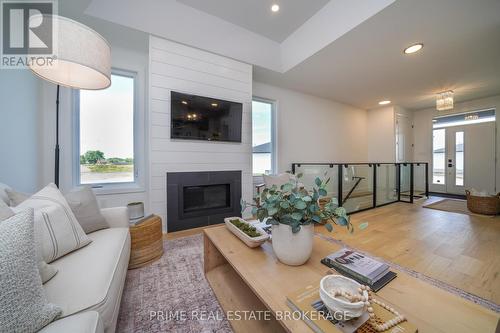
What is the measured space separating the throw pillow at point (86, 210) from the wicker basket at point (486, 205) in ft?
17.8

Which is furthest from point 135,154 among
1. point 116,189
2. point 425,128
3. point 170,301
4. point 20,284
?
point 425,128

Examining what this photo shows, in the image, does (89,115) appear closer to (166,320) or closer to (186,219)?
(186,219)

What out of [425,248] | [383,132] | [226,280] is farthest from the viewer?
[383,132]

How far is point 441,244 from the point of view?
7.07 ft

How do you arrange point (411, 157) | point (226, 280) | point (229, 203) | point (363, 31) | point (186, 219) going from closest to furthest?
point (226, 280)
point (363, 31)
point (186, 219)
point (229, 203)
point (411, 157)

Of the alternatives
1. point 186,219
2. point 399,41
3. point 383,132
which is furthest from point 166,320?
point 383,132

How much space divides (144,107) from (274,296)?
118 inches

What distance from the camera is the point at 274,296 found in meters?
0.79

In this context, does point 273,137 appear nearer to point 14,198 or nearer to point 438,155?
point 14,198

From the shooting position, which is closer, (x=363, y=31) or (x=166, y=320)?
(x=166, y=320)

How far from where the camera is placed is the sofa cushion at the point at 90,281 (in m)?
0.78

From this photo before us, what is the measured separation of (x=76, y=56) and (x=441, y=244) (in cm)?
374

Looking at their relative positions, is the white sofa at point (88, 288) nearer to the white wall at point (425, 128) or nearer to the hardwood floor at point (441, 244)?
the hardwood floor at point (441, 244)

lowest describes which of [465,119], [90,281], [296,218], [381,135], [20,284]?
[90,281]
